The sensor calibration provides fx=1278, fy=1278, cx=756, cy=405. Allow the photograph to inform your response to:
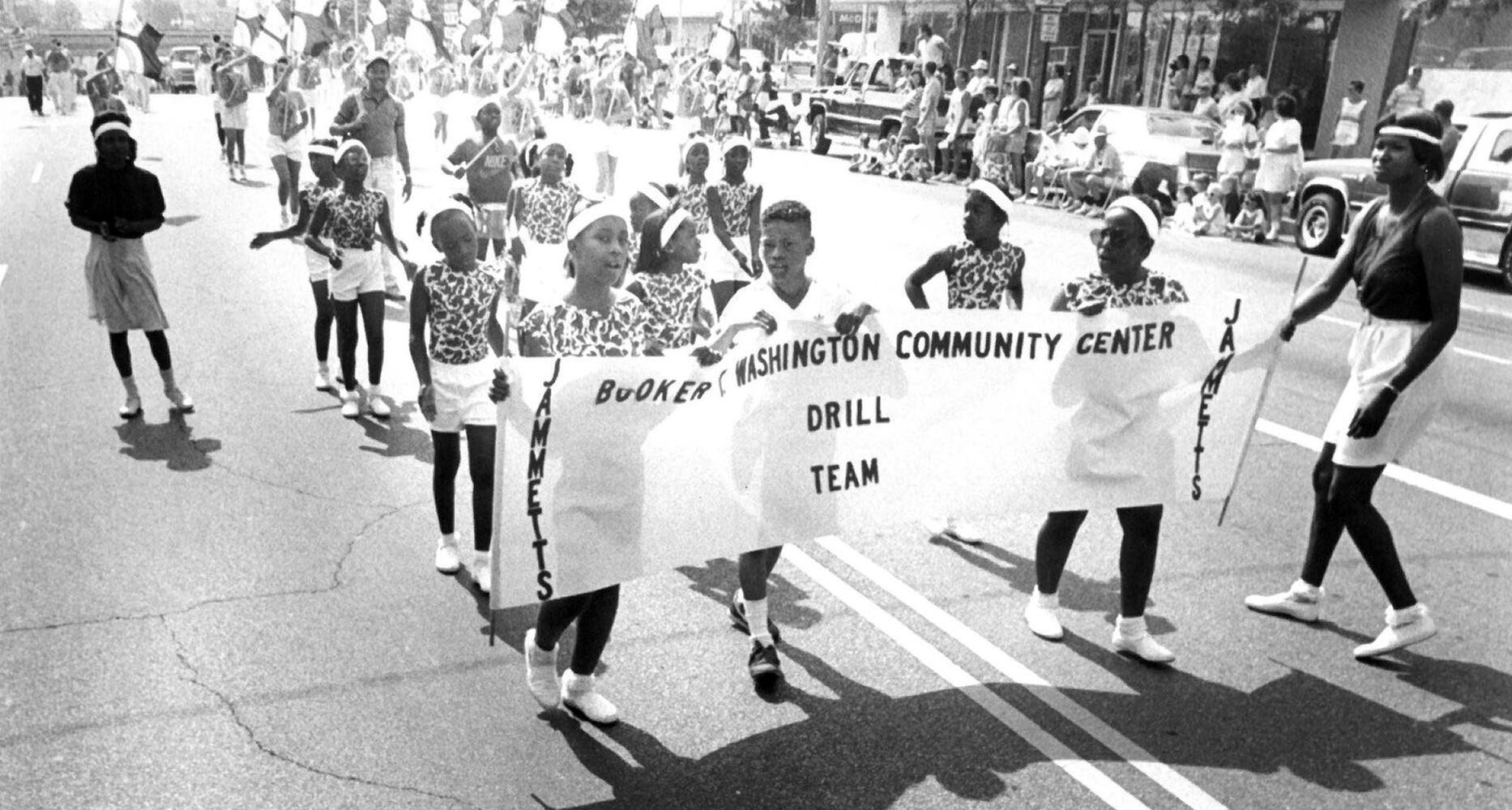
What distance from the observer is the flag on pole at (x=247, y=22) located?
871 inches

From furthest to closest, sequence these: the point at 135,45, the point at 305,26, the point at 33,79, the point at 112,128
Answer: the point at 33,79 < the point at 135,45 < the point at 305,26 < the point at 112,128

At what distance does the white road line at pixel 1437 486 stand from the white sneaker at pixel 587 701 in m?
4.19

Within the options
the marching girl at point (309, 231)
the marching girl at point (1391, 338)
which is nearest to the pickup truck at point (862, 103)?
the marching girl at point (309, 231)

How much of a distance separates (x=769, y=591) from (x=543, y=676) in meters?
1.48

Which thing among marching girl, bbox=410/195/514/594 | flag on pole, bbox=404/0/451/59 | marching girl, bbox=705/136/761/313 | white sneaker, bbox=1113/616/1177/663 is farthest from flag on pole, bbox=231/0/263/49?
white sneaker, bbox=1113/616/1177/663

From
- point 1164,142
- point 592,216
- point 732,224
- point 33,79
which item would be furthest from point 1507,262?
point 33,79

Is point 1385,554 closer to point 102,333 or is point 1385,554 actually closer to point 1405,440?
point 1405,440

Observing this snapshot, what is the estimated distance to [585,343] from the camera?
4.49 m

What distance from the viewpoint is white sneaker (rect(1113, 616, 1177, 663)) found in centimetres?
507

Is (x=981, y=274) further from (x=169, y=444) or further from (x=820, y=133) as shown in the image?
(x=820, y=133)

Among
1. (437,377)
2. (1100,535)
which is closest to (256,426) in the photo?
(437,377)

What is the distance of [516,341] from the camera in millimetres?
4484

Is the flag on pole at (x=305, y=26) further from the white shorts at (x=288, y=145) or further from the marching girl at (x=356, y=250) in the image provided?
the marching girl at (x=356, y=250)

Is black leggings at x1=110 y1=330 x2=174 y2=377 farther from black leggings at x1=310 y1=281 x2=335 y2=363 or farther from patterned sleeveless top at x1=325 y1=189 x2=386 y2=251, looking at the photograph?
patterned sleeveless top at x1=325 y1=189 x2=386 y2=251
